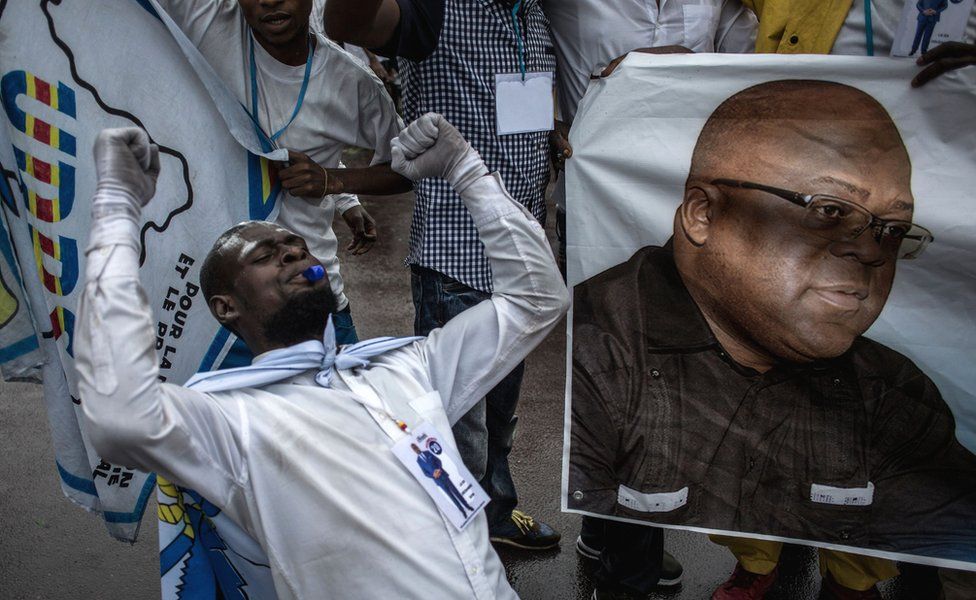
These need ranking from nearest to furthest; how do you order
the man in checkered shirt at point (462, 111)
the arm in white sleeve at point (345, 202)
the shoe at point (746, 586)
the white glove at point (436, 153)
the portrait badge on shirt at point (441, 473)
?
the portrait badge on shirt at point (441, 473)
the white glove at point (436, 153)
the man in checkered shirt at point (462, 111)
the shoe at point (746, 586)
the arm in white sleeve at point (345, 202)

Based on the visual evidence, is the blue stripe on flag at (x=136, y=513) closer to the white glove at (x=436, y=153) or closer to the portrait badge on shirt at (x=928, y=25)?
the white glove at (x=436, y=153)

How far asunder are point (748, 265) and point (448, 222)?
34.0 inches

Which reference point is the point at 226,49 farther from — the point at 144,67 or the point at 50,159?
the point at 50,159

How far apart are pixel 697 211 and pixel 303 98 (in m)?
1.14

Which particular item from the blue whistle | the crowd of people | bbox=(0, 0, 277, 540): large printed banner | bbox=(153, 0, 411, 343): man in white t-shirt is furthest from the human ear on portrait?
bbox=(0, 0, 277, 540): large printed banner

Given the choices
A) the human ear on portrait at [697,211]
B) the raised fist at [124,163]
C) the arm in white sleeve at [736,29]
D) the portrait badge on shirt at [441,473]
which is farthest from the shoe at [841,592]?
the raised fist at [124,163]

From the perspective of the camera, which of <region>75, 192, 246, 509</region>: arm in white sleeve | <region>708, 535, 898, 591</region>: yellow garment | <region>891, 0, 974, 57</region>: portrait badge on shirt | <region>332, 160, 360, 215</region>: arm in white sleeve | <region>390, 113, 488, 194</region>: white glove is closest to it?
<region>75, 192, 246, 509</region>: arm in white sleeve

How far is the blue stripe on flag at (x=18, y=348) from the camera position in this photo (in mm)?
2367

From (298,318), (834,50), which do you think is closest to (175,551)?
(298,318)

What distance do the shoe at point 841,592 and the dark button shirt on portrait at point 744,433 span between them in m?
0.38

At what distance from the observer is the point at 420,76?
2.71 meters

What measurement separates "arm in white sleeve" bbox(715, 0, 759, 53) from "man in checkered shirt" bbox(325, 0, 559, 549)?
0.51 m

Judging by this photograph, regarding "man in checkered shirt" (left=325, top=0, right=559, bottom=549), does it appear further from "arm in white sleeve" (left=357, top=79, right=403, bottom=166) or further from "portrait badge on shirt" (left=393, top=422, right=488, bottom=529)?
"portrait badge on shirt" (left=393, top=422, right=488, bottom=529)

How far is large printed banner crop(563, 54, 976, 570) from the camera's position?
7.73ft
